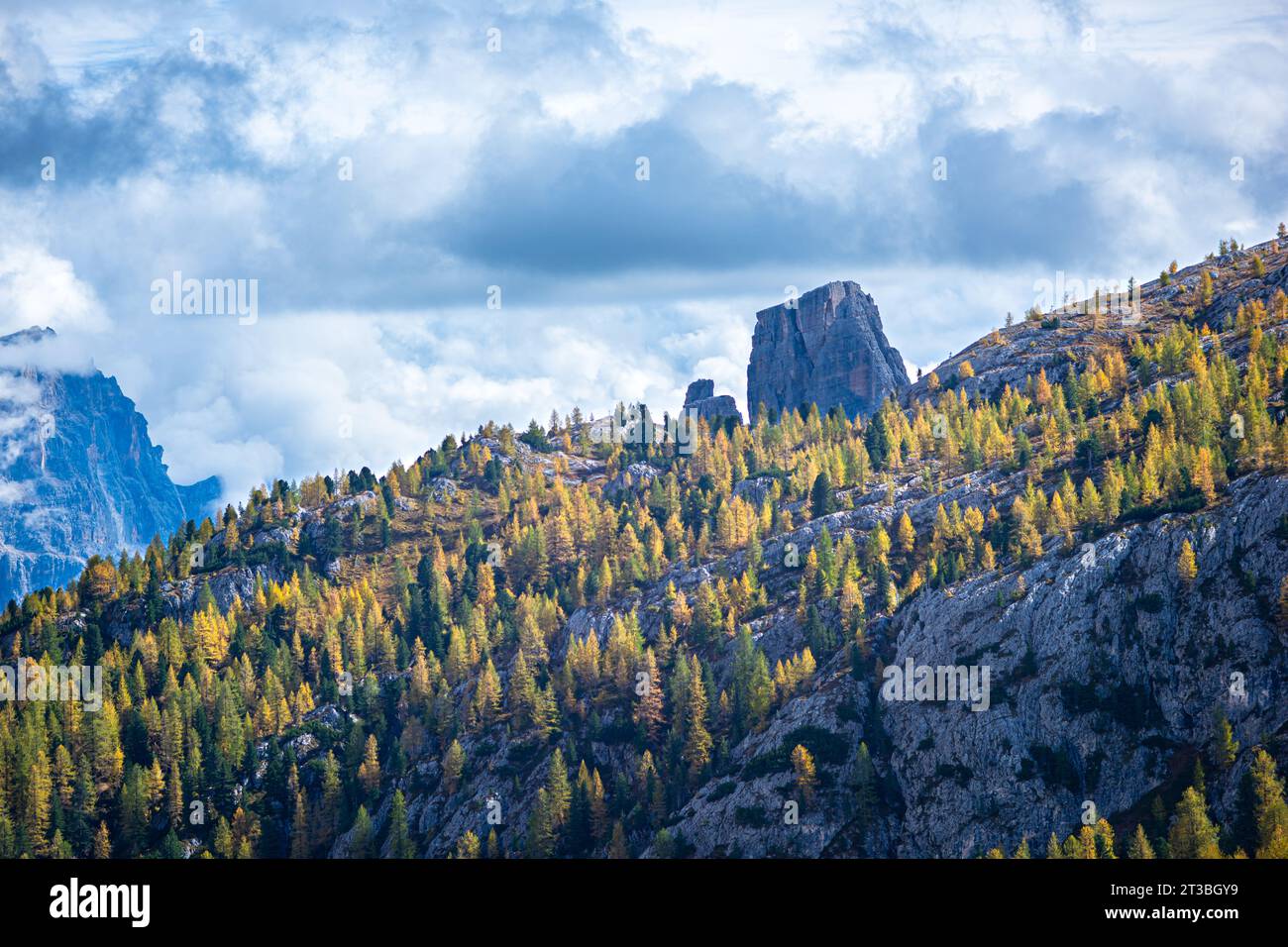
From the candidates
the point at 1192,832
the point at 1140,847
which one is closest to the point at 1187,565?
the point at 1192,832

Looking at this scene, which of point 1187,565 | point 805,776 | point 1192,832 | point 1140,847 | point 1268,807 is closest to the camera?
point 1192,832

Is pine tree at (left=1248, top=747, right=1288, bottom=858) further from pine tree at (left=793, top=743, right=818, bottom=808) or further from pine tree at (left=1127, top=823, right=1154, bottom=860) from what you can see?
pine tree at (left=793, top=743, right=818, bottom=808)

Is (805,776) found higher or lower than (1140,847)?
higher

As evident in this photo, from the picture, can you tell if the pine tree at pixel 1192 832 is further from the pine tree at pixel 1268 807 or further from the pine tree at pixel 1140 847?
the pine tree at pixel 1268 807

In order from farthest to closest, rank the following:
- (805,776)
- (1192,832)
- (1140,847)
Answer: (805,776) → (1140,847) → (1192,832)

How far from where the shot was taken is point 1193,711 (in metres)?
180

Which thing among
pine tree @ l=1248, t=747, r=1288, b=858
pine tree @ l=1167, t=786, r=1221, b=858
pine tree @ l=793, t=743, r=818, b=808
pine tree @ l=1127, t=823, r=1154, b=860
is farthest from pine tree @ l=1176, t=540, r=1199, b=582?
pine tree @ l=793, t=743, r=818, b=808

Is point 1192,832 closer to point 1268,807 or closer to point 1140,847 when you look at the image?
point 1140,847

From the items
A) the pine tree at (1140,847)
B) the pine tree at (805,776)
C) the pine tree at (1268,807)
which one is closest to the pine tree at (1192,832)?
the pine tree at (1140,847)

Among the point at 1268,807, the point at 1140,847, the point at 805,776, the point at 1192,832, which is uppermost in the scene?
the point at 805,776
